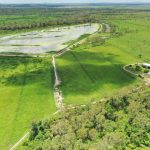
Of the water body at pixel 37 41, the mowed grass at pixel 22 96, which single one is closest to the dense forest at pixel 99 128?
the mowed grass at pixel 22 96

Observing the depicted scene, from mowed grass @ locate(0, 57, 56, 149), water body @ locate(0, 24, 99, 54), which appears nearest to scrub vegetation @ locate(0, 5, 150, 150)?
mowed grass @ locate(0, 57, 56, 149)

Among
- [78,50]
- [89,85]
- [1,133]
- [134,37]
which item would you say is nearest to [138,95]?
[89,85]

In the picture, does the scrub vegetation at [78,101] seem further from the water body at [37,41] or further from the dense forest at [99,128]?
the water body at [37,41]

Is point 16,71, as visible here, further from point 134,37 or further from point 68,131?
point 134,37

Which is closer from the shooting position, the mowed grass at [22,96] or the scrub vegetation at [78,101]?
the scrub vegetation at [78,101]

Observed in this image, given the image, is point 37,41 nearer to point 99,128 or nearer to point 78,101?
point 78,101

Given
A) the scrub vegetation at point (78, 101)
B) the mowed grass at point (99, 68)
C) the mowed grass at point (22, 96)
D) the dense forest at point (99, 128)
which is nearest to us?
the dense forest at point (99, 128)
